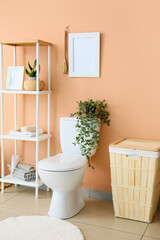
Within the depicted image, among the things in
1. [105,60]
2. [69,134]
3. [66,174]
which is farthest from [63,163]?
[105,60]

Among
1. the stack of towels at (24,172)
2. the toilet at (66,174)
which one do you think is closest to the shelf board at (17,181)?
the stack of towels at (24,172)

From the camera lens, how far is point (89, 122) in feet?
8.90

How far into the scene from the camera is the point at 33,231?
2.28 metres

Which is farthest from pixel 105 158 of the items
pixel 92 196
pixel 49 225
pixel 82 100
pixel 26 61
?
pixel 26 61

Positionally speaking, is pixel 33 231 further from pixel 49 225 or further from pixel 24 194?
pixel 24 194

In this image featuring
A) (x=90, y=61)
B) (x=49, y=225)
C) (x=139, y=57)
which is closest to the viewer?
(x=49, y=225)

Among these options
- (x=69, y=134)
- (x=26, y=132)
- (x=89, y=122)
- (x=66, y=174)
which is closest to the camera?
(x=66, y=174)

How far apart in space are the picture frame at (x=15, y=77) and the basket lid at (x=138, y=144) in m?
1.10

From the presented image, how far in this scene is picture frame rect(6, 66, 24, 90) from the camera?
298cm

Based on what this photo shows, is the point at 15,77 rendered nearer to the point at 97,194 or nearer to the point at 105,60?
the point at 105,60

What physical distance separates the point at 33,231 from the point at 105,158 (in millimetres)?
1008

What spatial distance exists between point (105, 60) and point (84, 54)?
0.70 ft

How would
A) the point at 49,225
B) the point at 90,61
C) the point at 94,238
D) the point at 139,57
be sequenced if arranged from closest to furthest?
the point at 94,238 < the point at 49,225 < the point at 139,57 < the point at 90,61

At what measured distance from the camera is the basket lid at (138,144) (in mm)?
2369
